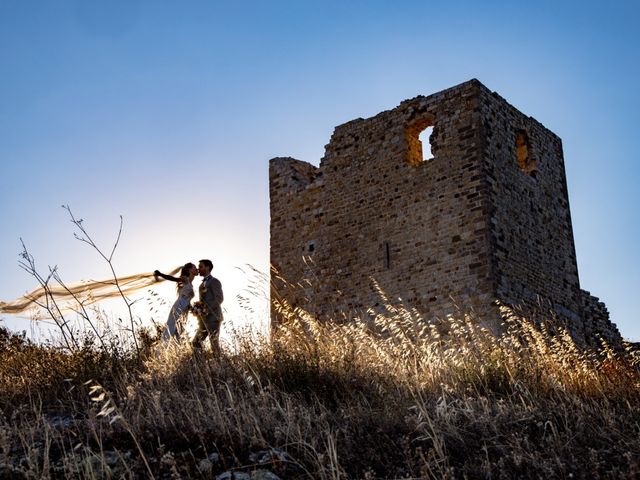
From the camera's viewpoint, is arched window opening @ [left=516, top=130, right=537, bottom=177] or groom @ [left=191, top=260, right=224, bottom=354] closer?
groom @ [left=191, top=260, right=224, bottom=354]

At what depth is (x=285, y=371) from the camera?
658 cm

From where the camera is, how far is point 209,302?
8.55 metres

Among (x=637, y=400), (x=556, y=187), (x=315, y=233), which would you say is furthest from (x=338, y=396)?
(x=556, y=187)

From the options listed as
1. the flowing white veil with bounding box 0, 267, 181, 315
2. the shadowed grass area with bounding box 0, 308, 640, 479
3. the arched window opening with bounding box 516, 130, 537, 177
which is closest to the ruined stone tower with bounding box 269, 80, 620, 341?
the arched window opening with bounding box 516, 130, 537, 177

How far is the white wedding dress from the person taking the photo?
8.37m

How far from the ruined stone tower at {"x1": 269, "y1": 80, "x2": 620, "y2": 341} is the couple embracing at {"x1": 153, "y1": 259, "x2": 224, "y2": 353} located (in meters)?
2.46

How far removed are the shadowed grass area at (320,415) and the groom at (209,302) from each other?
71cm

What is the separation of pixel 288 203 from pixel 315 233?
96 centimetres

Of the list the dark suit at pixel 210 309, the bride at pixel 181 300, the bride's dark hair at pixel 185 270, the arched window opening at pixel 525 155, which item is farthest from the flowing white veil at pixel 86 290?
the arched window opening at pixel 525 155

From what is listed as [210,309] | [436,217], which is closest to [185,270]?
[210,309]

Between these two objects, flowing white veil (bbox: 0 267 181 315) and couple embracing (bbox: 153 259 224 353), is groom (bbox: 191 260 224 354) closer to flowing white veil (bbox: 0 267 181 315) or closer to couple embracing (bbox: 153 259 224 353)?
couple embracing (bbox: 153 259 224 353)

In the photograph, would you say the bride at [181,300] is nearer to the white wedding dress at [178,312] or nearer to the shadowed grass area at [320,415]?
the white wedding dress at [178,312]

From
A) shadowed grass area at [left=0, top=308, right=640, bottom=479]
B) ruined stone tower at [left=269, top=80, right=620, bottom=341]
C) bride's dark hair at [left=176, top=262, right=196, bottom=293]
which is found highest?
ruined stone tower at [left=269, top=80, right=620, bottom=341]

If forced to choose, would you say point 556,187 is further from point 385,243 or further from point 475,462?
point 475,462
